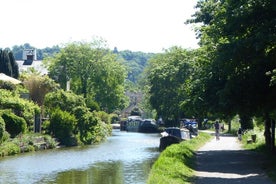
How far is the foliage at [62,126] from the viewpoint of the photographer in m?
50.7

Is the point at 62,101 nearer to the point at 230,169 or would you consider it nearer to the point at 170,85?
the point at 170,85

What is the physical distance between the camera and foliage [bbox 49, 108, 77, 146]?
50.7m

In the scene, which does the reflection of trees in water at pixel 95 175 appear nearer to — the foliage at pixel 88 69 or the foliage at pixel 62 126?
the foliage at pixel 62 126

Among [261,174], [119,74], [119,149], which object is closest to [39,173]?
[261,174]

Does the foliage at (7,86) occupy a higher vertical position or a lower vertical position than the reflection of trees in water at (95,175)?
higher

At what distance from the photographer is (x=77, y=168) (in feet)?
103

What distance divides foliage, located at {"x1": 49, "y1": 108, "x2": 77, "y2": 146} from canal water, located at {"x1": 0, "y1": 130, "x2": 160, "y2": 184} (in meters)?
8.22

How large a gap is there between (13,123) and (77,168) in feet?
41.1

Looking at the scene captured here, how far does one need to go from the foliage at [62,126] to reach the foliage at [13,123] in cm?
770

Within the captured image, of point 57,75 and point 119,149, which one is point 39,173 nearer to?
point 119,149

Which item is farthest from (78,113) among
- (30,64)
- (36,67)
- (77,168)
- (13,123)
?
(30,64)

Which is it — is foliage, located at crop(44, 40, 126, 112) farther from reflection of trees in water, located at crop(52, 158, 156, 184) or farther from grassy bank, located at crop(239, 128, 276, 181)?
reflection of trees in water, located at crop(52, 158, 156, 184)

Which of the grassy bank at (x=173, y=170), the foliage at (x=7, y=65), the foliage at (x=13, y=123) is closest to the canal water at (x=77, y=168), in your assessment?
the grassy bank at (x=173, y=170)

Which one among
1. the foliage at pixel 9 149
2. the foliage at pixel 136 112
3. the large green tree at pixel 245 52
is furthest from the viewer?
the foliage at pixel 136 112
